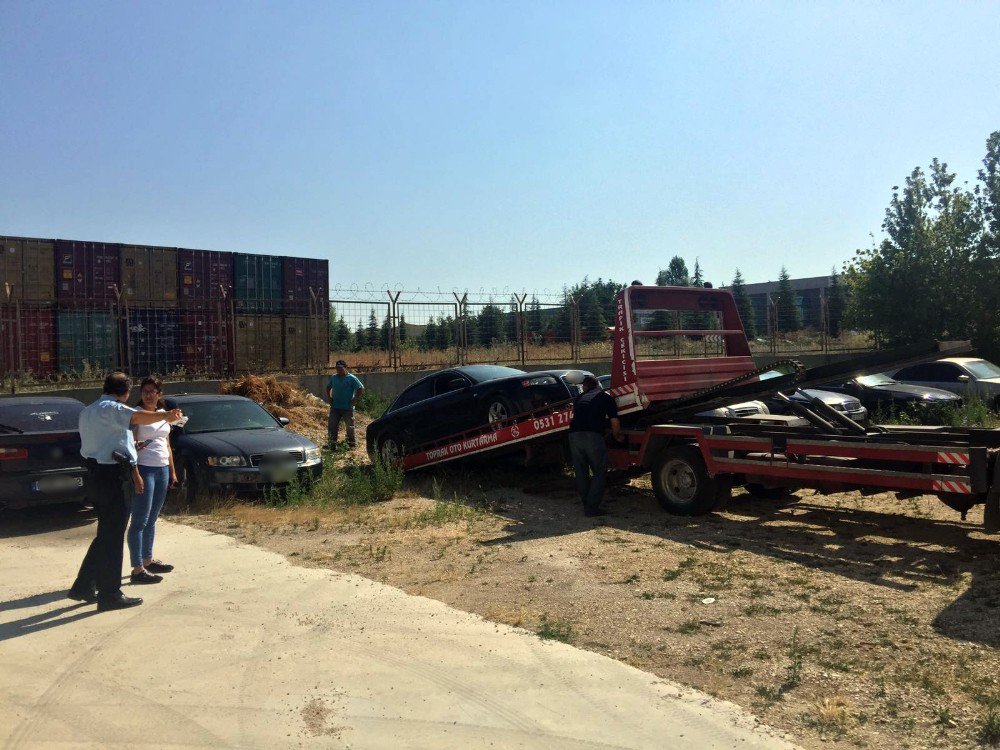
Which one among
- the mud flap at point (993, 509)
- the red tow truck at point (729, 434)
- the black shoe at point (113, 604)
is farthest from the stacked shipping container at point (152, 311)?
the mud flap at point (993, 509)

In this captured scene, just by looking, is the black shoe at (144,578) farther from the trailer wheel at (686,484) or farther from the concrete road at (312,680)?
the trailer wheel at (686,484)

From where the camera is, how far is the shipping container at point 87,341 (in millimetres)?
17344

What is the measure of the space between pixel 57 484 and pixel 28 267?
483 inches

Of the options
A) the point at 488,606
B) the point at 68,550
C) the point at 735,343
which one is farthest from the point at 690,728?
the point at 735,343

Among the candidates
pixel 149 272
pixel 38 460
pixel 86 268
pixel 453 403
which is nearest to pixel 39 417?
pixel 38 460

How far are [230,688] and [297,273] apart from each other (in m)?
19.3

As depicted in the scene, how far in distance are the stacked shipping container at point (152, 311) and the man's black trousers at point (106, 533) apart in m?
11.3

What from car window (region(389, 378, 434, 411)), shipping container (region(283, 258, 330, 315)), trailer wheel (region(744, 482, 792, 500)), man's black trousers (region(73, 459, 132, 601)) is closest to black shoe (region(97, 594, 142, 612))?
man's black trousers (region(73, 459, 132, 601))

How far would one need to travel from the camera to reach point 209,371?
19.2 meters

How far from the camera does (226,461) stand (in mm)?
10555

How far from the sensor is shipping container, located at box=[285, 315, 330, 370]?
20.7 m

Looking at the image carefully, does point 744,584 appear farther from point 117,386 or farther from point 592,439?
point 117,386

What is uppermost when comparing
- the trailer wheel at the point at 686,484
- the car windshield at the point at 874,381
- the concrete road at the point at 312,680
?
the car windshield at the point at 874,381

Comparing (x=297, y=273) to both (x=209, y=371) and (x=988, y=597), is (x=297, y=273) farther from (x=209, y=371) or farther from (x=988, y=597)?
(x=988, y=597)
